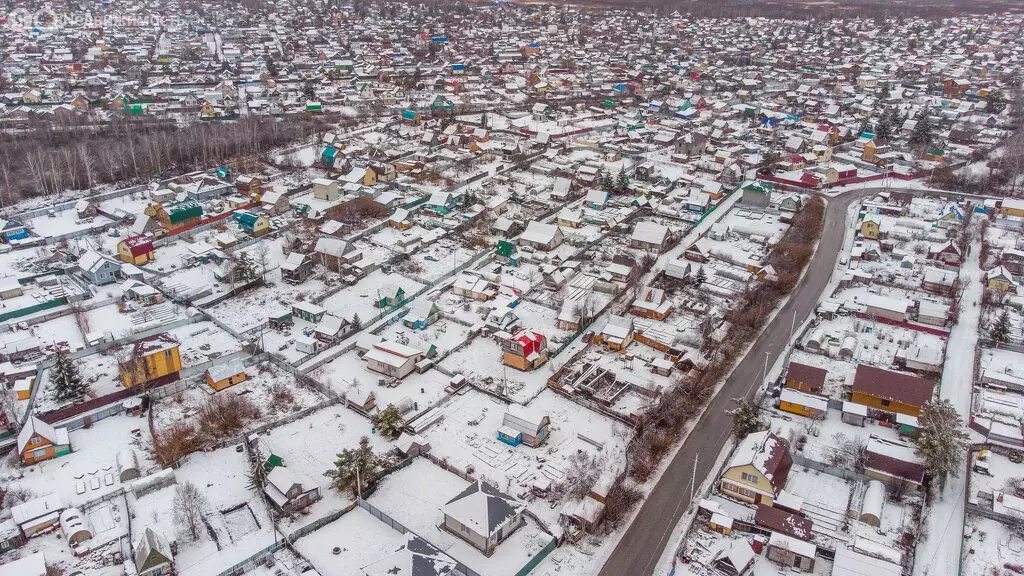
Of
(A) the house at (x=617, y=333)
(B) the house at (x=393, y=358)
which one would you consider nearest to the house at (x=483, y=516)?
(B) the house at (x=393, y=358)

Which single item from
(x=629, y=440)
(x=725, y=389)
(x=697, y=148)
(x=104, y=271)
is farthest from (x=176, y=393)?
(x=697, y=148)

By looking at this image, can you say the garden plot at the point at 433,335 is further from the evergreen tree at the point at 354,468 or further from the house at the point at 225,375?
the evergreen tree at the point at 354,468

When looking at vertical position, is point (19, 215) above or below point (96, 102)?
below

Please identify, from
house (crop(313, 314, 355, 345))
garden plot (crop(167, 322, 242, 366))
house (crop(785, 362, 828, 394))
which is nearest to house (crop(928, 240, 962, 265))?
house (crop(785, 362, 828, 394))

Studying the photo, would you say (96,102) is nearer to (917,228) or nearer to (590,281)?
(590,281)

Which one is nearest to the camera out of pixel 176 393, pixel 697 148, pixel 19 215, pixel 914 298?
pixel 176 393

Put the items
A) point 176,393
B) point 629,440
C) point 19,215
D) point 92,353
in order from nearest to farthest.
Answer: point 629,440
point 176,393
point 92,353
point 19,215

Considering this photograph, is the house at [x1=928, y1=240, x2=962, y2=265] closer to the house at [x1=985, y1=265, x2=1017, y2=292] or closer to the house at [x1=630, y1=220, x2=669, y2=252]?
the house at [x1=985, y1=265, x2=1017, y2=292]

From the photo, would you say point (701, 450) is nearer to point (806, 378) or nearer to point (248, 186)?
point (806, 378)

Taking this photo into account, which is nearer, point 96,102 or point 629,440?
point 629,440

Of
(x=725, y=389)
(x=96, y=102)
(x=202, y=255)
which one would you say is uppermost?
(x=96, y=102)
